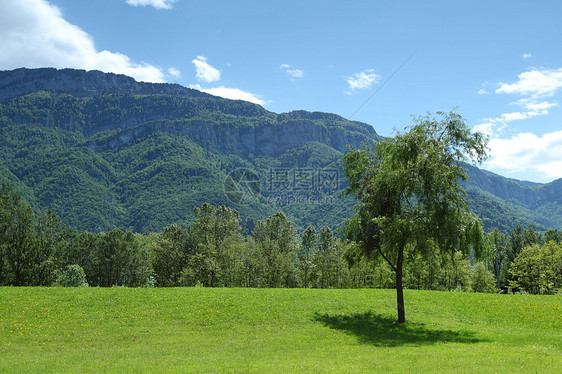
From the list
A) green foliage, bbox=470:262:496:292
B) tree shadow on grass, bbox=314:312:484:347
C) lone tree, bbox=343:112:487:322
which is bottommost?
green foliage, bbox=470:262:496:292

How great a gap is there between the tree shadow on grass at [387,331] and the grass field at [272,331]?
6cm

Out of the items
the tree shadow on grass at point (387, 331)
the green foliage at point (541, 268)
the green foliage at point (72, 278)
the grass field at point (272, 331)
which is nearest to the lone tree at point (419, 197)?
the tree shadow on grass at point (387, 331)

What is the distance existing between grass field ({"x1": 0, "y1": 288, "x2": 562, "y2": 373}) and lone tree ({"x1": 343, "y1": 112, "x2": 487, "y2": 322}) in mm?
4533

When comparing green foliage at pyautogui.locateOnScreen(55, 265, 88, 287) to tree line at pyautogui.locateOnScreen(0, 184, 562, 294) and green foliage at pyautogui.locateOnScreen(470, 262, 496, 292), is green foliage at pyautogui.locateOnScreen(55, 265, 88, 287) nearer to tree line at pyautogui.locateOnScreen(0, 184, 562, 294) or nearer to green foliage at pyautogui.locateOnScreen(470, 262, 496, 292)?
tree line at pyautogui.locateOnScreen(0, 184, 562, 294)

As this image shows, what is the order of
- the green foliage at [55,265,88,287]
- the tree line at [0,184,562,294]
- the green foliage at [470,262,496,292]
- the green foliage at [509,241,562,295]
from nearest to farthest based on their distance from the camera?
1. the green foliage at [55,265,88,287]
2. the tree line at [0,184,562,294]
3. the green foliage at [509,241,562,295]
4. the green foliage at [470,262,496,292]

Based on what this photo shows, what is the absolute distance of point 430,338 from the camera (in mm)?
17547

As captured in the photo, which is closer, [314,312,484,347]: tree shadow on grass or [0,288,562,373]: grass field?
[0,288,562,373]: grass field

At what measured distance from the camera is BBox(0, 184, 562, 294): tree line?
44406mm

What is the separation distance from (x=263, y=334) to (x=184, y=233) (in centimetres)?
4483

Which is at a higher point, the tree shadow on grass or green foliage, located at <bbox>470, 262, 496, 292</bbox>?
the tree shadow on grass

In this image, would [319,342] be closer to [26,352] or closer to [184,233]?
[26,352]

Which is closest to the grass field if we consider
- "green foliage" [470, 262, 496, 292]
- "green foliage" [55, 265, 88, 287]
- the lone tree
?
the lone tree

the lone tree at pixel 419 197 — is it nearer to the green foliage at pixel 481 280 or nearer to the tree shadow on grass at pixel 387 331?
the tree shadow on grass at pixel 387 331

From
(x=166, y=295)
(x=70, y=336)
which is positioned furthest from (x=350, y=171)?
(x=70, y=336)
